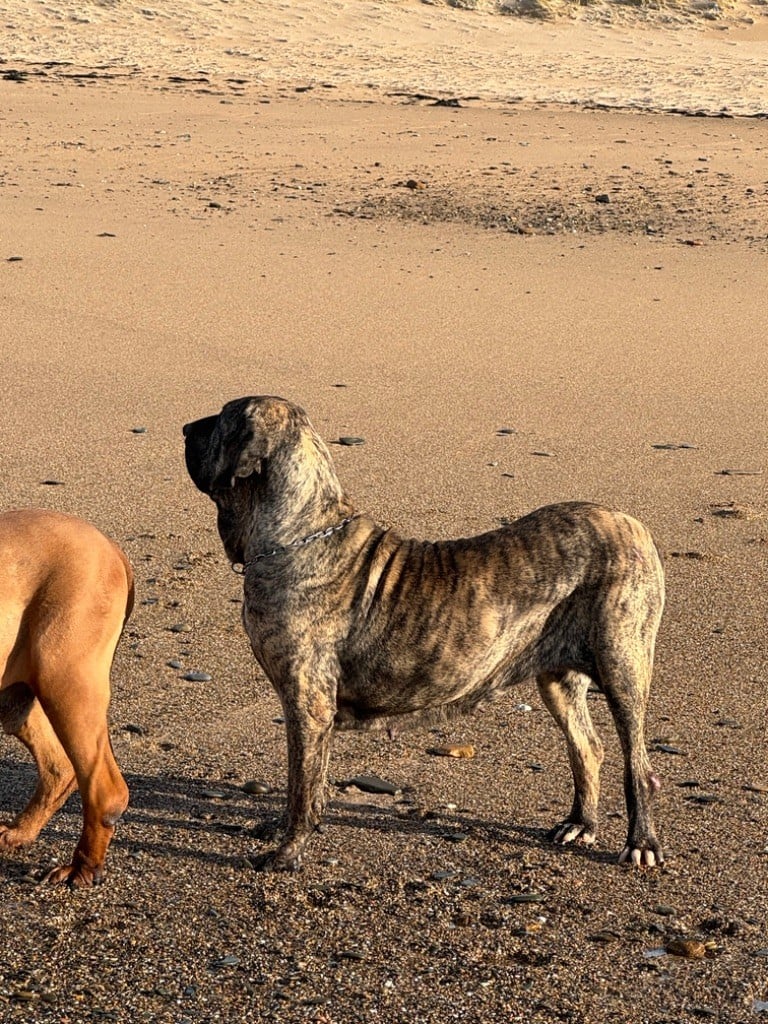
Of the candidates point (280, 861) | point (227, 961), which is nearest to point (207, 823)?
point (280, 861)

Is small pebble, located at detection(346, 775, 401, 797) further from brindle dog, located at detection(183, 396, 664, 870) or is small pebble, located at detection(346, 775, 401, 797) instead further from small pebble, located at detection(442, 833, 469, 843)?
brindle dog, located at detection(183, 396, 664, 870)

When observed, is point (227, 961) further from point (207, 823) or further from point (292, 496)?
point (292, 496)

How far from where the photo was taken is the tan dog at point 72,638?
5.05 metres

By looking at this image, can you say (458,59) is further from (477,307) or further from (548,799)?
(548,799)

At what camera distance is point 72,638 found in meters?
5.06

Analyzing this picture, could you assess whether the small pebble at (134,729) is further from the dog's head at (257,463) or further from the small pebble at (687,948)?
the small pebble at (687,948)

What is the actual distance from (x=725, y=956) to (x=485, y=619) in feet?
4.47

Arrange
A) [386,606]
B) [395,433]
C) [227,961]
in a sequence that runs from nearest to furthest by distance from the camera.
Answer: [227,961], [386,606], [395,433]

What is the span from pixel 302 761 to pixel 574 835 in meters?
1.07

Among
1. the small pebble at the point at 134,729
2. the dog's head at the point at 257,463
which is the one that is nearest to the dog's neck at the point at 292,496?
the dog's head at the point at 257,463

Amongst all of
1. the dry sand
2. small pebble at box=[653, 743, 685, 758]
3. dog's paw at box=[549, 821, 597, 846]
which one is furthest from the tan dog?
small pebble at box=[653, 743, 685, 758]

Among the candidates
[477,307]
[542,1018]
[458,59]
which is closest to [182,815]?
[542,1018]

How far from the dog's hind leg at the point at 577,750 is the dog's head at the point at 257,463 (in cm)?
119

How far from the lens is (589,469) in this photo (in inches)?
427
